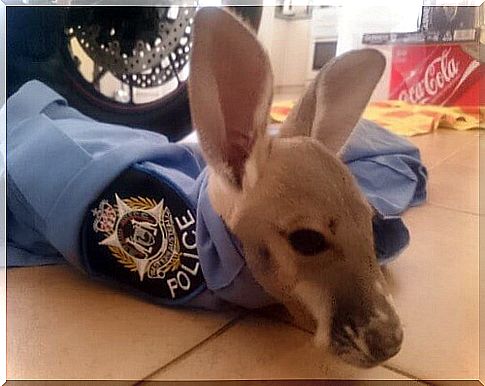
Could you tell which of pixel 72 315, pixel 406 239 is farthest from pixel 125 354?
pixel 406 239

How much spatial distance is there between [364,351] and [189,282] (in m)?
0.10

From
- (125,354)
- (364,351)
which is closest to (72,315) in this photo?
(125,354)

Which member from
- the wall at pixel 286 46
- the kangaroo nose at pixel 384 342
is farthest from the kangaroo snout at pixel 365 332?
the wall at pixel 286 46

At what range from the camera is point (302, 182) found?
1.12 ft

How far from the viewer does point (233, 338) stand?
39 centimetres

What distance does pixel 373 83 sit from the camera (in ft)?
1.18

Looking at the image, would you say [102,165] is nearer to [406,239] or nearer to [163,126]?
[163,126]

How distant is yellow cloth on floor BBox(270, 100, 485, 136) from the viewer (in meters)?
0.38

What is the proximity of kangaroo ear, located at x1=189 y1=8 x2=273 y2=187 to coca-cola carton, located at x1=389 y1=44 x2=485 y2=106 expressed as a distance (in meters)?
0.08

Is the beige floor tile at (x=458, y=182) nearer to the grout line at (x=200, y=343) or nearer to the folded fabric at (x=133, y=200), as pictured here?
the folded fabric at (x=133, y=200)

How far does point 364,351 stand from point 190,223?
0.37 feet

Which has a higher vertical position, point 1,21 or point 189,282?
point 1,21

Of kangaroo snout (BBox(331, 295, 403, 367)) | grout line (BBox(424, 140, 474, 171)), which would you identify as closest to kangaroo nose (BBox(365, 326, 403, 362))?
kangaroo snout (BBox(331, 295, 403, 367))

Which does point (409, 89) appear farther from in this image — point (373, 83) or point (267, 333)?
point (267, 333)
